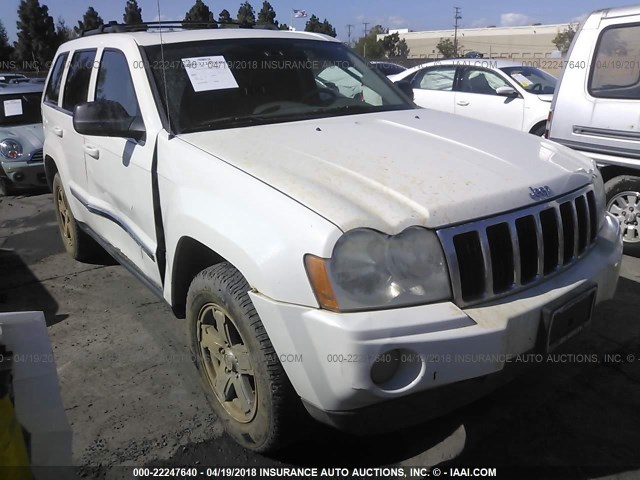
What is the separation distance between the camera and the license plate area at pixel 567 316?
215cm

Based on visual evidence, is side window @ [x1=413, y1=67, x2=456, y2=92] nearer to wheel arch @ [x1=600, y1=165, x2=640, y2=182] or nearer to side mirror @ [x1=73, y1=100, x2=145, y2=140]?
wheel arch @ [x1=600, y1=165, x2=640, y2=182]

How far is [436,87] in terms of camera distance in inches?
380

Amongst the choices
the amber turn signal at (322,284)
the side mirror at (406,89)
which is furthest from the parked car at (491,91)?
the amber turn signal at (322,284)

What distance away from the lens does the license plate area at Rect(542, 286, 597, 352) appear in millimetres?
2146

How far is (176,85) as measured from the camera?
9.96 feet

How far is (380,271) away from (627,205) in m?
3.76

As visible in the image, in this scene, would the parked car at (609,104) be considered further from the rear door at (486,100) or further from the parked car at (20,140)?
the parked car at (20,140)

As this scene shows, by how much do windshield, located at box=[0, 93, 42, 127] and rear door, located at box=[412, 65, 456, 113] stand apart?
597 centimetres

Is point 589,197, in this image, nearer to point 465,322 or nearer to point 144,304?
point 465,322

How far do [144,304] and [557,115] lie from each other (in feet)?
12.7

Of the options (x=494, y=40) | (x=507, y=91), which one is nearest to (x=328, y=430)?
(x=507, y=91)

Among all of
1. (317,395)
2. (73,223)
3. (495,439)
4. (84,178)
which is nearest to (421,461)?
(495,439)

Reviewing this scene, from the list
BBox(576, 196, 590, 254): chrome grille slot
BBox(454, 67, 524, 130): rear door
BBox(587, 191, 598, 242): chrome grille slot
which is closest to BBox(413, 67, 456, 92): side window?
BBox(454, 67, 524, 130): rear door

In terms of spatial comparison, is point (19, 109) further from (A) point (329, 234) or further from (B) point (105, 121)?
(A) point (329, 234)
